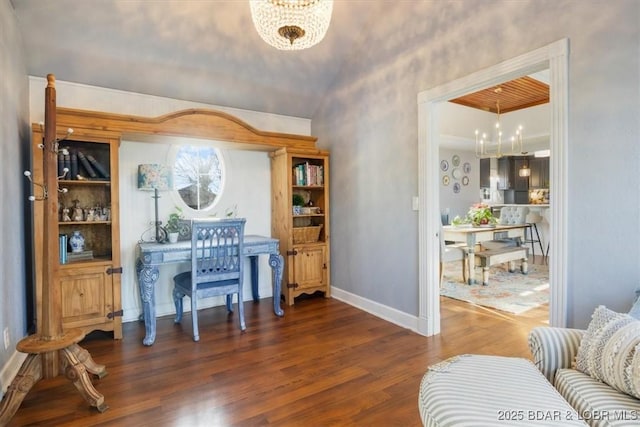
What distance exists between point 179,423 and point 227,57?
3.10 m

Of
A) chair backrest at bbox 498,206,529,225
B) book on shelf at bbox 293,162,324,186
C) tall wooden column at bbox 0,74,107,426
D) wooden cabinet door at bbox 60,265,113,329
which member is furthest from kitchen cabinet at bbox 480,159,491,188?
tall wooden column at bbox 0,74,107,426

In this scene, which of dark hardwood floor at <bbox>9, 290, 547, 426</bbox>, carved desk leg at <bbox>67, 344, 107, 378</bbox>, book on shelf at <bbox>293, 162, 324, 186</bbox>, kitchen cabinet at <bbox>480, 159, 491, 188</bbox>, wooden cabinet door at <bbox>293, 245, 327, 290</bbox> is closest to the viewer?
dark hardwood floor at <bbox>9, 290, 547, 426</bbox>

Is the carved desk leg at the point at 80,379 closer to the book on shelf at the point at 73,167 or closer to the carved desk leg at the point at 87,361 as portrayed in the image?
the carved desk leg at the point at 87,361

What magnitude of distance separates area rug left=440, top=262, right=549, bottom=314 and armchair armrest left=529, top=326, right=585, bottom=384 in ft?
7.19

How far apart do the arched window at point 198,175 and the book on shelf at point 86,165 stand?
78cm

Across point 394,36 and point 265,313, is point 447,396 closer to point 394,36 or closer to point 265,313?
point 265,313

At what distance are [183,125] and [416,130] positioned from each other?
2.23 meters

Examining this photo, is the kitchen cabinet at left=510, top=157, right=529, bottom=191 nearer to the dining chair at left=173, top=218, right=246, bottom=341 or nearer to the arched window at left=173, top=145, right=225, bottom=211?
the arched window at left=173, top=145, right=225, bottom=211

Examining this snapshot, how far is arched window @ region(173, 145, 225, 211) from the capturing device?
12.0 feet

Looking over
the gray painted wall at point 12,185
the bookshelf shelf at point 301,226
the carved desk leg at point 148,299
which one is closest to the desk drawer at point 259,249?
the bookshelf shelf at point 301,226

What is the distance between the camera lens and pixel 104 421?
1.81 metres

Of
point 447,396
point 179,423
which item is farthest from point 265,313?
point 447,396

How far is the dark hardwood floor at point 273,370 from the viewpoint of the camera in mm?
1862

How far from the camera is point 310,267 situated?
4012 mm
